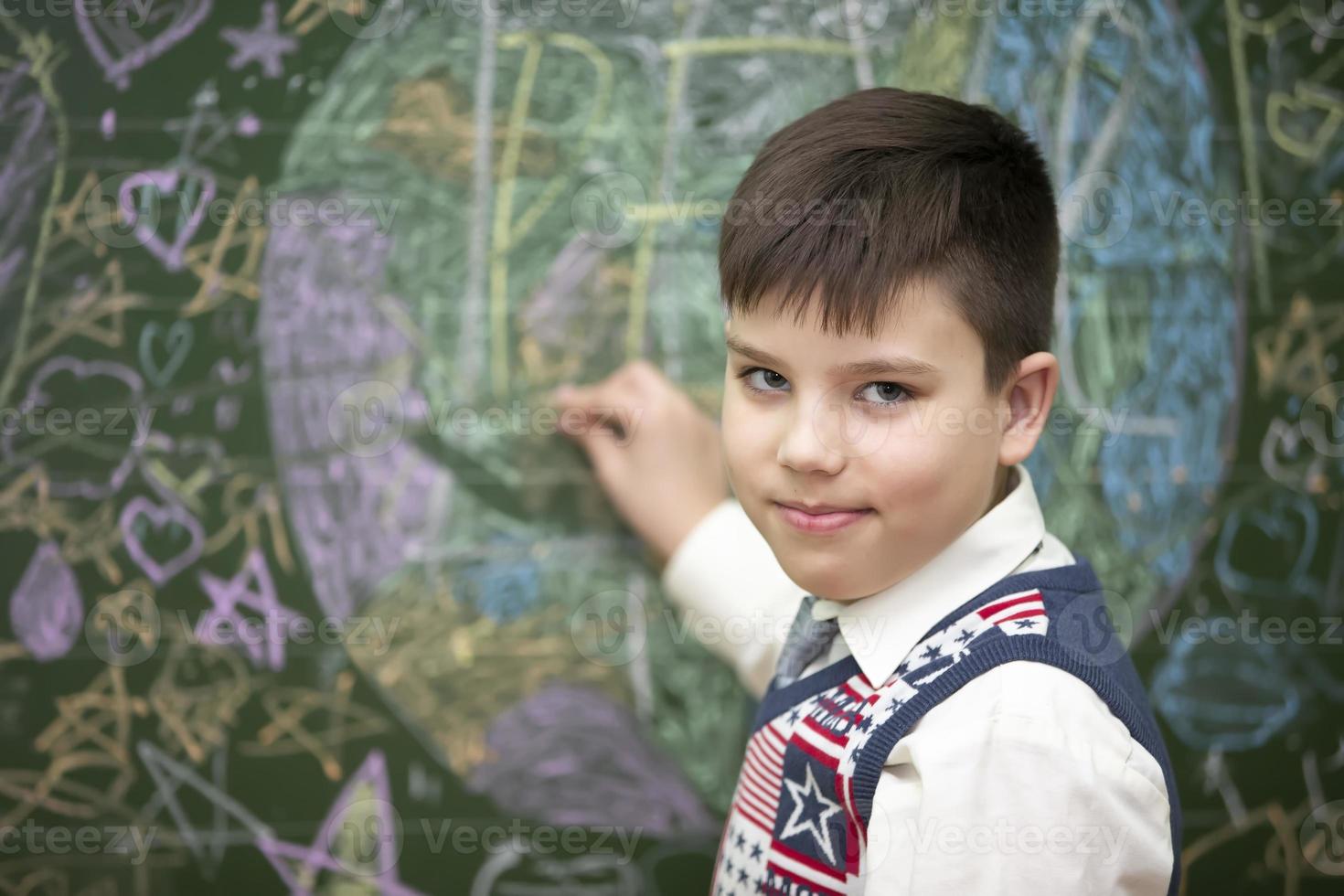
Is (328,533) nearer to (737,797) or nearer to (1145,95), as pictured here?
(737,797)

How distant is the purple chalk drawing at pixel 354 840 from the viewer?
1227mm

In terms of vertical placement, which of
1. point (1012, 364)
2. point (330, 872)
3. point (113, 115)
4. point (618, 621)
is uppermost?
point (113, 115)

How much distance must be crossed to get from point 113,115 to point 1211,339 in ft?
4.10

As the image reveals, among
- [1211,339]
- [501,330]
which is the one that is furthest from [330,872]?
[1211,339]

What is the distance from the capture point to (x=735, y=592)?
1.17 meters

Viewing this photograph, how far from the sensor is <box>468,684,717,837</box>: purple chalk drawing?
1.24 meters

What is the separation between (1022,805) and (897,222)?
43 centimetres

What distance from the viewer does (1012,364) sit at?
88 cm

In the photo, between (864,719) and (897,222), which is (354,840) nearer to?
(864,719)

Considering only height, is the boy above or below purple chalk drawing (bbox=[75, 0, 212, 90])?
below
